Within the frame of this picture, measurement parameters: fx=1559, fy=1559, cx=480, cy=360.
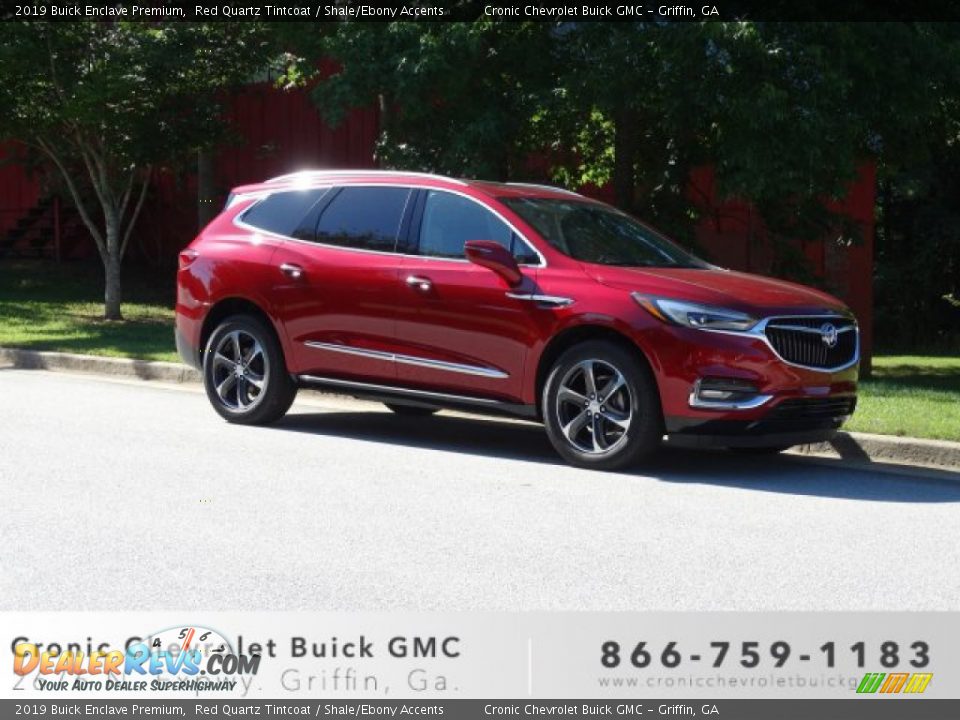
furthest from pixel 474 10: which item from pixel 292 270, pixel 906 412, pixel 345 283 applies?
pixel 906 412

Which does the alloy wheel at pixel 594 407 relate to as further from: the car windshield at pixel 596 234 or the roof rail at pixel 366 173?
the roof rail at pixel 366 173

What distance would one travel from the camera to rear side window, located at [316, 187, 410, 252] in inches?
424

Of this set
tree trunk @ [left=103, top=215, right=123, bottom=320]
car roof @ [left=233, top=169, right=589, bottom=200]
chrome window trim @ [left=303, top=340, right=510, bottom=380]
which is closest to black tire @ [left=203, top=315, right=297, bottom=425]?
chrome window trim @ [left=303, top=340, right=510, bottom=380]

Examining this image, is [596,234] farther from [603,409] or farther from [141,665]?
[141,665]

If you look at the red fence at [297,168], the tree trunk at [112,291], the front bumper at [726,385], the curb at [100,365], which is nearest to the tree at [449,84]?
the red fence at [297,168]

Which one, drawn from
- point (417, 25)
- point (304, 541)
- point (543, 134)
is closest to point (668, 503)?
point (304, 541)

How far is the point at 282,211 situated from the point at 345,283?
41.5 inches

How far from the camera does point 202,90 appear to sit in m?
20.5

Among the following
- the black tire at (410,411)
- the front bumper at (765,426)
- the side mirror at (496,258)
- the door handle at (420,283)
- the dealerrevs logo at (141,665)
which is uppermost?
the side mirror at (496,258)

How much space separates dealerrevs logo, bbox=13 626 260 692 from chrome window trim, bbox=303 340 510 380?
4872 mm

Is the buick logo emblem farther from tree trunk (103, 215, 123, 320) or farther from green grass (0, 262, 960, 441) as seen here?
tree trunk (103, 215, 123, 320)

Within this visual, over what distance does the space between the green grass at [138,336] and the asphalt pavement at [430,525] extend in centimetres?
152

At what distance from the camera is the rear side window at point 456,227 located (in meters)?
10.2

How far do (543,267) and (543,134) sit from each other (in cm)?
869
